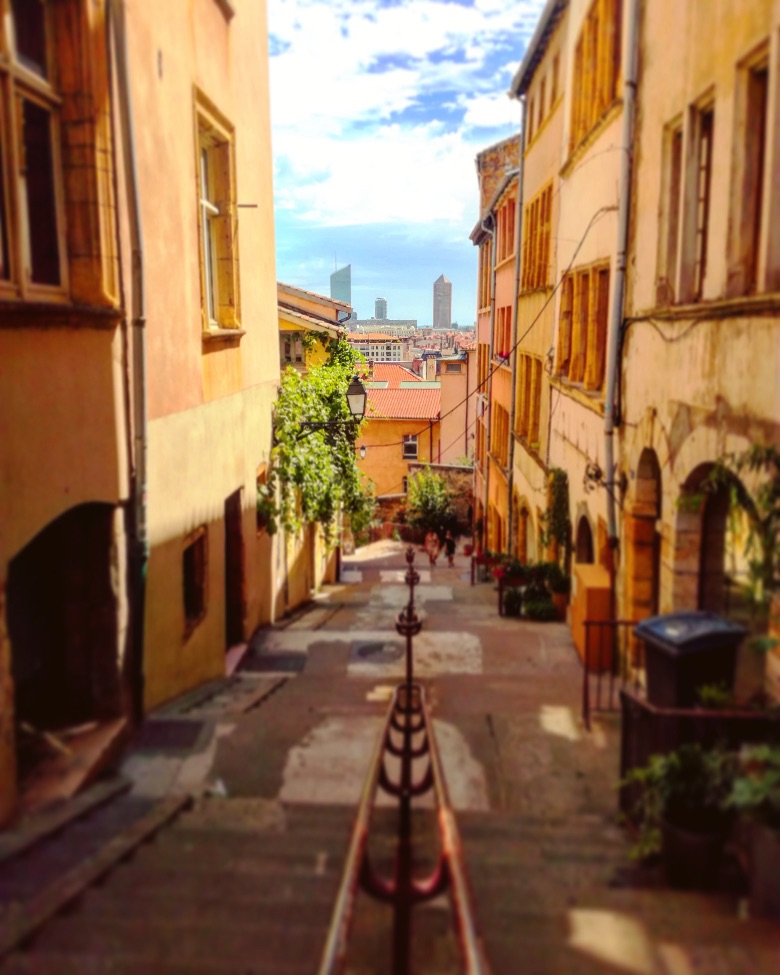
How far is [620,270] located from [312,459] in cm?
545

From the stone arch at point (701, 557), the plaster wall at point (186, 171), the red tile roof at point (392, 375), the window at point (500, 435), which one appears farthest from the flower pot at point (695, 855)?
the red tile roof at point (392, 375)

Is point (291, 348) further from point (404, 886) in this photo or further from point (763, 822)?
point (404, 886)

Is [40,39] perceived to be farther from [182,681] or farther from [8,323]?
[182,681]

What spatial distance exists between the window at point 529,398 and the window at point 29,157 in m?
11.9

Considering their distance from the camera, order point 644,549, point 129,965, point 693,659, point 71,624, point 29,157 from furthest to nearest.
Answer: point 644,549 → point 71,624 → point 29,157 → point 693,659 → point 129,965

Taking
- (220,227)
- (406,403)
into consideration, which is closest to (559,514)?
(220,227)

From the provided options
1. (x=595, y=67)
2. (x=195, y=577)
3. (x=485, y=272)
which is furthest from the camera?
(x=485, y=272)

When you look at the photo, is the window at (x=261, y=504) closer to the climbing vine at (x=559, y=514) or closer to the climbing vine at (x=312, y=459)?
the climbing vine at (x=312, y=459)

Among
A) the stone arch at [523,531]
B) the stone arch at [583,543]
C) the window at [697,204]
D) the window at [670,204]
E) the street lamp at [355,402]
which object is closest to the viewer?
the window at [697,204]

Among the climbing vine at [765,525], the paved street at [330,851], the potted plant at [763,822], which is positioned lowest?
the paved street at [330,851]

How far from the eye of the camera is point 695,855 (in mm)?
4312

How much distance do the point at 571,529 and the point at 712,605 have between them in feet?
15.8

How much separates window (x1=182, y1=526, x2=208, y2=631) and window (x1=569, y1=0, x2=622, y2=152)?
23.7 ft

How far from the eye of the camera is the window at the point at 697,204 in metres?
7.44
